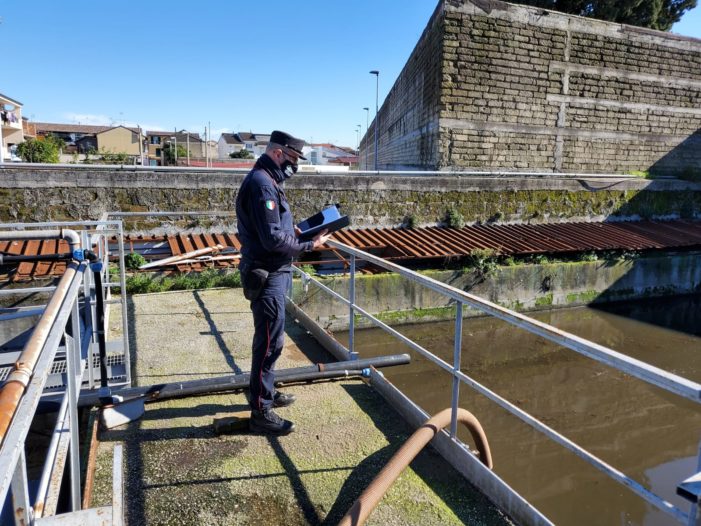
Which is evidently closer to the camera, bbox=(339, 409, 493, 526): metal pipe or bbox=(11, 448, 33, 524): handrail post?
bbox=(11, 448, 33, 524): handrail post

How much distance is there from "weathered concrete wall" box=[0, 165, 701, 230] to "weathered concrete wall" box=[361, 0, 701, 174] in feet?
7.46

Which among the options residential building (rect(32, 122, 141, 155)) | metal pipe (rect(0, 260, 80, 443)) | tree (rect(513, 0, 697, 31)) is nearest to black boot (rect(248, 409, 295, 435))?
metal pipe (rect(0, 260, 80, 443))

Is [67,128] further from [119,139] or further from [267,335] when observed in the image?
[267,335]

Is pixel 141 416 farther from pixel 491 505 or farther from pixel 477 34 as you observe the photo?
pixel 477 34

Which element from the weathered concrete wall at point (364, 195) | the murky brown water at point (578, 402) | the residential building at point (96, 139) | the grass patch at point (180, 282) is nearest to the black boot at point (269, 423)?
the murky brown water at point (578, 402)

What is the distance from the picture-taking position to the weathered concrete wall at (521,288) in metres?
8.26

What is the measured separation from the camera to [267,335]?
10.1 feet

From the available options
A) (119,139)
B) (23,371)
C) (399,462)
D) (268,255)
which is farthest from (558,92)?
(119,139)

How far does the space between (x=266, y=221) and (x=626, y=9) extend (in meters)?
21.0

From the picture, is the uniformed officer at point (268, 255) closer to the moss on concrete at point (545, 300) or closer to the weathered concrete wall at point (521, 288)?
the weathered concrete wall at point (521, 288)

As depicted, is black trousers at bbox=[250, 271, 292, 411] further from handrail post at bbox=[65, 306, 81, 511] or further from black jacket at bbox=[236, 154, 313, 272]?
handrail post at bbox=[65, 306, 81, 511]

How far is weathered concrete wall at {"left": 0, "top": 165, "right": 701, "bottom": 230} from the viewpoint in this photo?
8.12m

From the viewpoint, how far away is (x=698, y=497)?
1471 mm

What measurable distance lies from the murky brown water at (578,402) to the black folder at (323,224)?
2.89 meters
